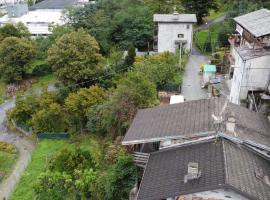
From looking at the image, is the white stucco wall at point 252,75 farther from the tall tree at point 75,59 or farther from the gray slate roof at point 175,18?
the gray slate roof at point 175,18

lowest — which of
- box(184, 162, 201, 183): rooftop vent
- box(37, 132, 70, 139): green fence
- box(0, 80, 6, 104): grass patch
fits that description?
box(37, 132, 70, 139): green fence

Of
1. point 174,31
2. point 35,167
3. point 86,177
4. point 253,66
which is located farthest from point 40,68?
point 253,66

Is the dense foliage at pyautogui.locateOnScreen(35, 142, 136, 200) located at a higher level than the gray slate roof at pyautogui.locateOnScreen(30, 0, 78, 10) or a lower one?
lower

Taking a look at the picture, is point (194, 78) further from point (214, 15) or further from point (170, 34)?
point (214, 15)

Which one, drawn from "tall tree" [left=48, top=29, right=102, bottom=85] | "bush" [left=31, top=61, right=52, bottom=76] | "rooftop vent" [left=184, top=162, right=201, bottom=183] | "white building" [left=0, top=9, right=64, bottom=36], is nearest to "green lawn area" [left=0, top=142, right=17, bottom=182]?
"tall tree" [left=48, top=29, right=102, bottom=85]

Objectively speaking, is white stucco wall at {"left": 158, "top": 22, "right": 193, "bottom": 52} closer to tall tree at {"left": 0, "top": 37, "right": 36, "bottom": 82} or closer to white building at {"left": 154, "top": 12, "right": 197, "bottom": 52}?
white building at {"left": 154, "top": 12, "right": 197, "bottom": 52}

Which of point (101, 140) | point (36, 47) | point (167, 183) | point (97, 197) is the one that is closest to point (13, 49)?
point (36, 47)

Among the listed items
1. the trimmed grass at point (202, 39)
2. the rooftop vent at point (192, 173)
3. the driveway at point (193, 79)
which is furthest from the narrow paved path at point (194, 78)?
the rooftop vent at point (192, 173)
